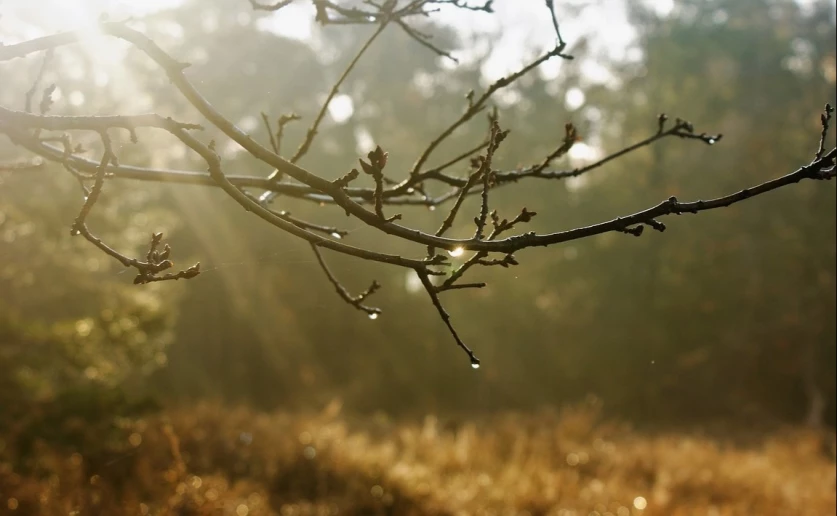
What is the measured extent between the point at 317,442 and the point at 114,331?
2.44 m

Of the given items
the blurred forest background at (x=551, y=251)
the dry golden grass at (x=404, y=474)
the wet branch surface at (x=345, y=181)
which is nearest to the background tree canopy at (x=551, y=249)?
the blurred forest background at (x=551, y=251)

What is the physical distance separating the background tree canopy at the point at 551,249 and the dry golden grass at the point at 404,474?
4525 mm

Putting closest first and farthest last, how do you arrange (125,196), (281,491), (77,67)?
1. (281,491)
2. (77,67)
3. (125,196)

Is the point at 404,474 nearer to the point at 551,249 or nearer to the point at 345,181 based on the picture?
the point at 345,181

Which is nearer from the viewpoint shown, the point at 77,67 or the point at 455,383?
the point at 77,67

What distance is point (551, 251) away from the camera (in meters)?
15.8

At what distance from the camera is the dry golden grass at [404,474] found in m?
4.23

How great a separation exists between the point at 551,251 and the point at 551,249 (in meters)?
0.55

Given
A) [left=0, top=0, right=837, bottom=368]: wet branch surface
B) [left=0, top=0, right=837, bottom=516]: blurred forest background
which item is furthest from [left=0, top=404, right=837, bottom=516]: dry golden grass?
[left=0, top=0, right=837, bottom=516]: blurred forest background

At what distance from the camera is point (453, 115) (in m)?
17.4

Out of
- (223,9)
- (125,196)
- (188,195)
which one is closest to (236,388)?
(188,195)

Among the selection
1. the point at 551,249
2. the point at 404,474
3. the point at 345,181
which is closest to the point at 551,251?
the point at 551,249

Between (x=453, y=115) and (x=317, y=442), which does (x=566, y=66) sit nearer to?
(x=453, y=115)

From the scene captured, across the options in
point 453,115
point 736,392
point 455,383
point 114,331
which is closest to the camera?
point 114,331
